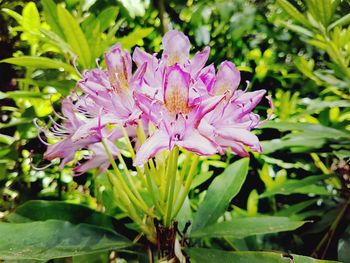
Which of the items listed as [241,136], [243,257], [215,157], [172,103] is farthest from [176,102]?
[215,157]

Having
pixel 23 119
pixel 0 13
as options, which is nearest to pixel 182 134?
pixel 23 119

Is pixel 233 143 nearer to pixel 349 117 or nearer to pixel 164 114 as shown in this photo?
pixel 164 114

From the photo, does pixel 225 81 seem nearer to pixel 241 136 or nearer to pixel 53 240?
pixel 241 136

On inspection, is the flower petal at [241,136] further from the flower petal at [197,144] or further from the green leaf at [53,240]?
the green leaf at [53,240]

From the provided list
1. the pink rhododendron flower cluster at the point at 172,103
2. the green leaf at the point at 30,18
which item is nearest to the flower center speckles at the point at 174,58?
the pink rhododendron flower cluster at the point at 172,103

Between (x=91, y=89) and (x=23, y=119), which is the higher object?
(x=23, y=119)

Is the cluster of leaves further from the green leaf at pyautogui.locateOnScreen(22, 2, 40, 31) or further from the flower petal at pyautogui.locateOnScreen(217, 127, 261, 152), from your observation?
the flower petal at pyautogui.locateOnScreen(217, 127, 261, 152)
